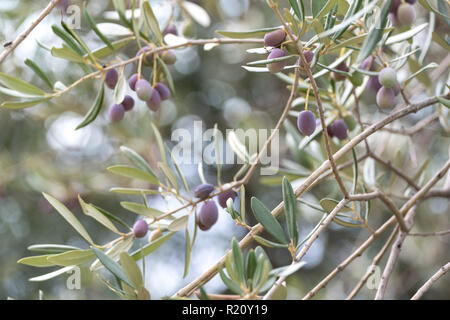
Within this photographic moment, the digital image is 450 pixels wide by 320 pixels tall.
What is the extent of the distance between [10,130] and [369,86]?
179cm

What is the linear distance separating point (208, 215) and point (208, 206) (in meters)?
0.02

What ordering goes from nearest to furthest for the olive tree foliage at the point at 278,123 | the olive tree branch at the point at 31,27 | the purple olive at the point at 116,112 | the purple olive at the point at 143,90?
the olive tree foliage at the point at 278,123 < the olive tree branch at the point at 31,27 < the purple olive at the point at 143,90 < the purple olive at the point at 116,112

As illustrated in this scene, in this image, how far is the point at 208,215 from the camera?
886mm

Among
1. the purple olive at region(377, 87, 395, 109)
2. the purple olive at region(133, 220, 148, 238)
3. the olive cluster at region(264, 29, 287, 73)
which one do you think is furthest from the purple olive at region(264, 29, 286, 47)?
the purple olive at region(133, 220, 148, 238)

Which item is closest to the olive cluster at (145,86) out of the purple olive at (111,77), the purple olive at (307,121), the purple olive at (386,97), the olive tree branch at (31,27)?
the purple olive at (111,77)

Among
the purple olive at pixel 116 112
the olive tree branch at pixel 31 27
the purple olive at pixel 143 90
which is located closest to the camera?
the olive tree branch at pixel 31 27

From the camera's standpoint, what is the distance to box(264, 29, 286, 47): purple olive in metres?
0.67

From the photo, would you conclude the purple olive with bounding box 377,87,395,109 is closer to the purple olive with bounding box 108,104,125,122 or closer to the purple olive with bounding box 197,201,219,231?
the purple olive with bounding box 197,201,219,231

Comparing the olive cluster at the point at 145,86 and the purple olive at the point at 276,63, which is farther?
the olive cluster at the point at 145,86

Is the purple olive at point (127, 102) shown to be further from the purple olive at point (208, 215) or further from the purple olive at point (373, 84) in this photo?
the purple olive at point (373, 84)

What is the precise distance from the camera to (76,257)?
79cm

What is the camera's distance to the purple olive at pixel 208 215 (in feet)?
2.91

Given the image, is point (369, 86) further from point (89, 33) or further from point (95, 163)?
point (95, 163)
